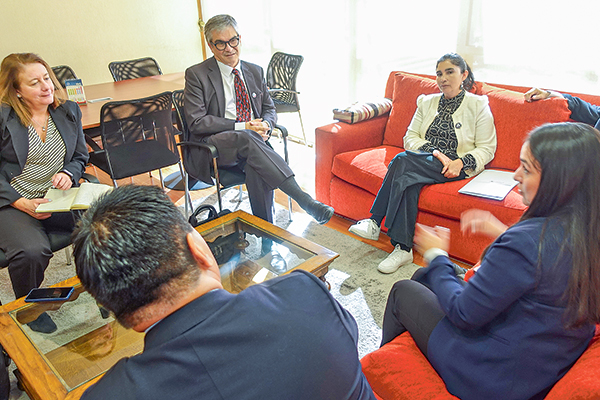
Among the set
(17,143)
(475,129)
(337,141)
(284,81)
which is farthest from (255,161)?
(284,81)

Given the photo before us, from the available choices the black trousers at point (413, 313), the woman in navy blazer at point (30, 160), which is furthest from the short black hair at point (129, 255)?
the woman in navy blazer at point (30, 160)

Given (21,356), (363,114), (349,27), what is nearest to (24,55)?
(21,356)

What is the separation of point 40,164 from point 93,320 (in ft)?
3.46

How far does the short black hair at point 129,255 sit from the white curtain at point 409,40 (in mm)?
3119

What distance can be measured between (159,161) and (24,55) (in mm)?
986

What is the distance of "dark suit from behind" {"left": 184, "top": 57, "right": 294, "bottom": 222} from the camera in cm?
266

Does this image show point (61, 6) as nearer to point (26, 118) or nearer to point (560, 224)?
point (26, 118)

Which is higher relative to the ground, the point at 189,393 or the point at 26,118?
the point at 26,118

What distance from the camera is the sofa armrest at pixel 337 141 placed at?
3.03 m

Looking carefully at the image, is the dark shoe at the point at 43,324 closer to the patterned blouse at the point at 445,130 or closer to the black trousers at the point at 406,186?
the black trousers at the point at 406,186

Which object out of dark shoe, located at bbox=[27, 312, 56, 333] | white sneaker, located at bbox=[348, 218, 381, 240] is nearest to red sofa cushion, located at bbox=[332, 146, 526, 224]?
white sneaker, located at bbox=[348, 218, 381, 240]

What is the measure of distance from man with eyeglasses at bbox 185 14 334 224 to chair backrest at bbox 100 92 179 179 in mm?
219

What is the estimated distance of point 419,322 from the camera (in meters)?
1.44

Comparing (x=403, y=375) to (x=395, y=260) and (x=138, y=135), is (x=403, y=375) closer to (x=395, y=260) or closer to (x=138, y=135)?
(x=395, y=260)
